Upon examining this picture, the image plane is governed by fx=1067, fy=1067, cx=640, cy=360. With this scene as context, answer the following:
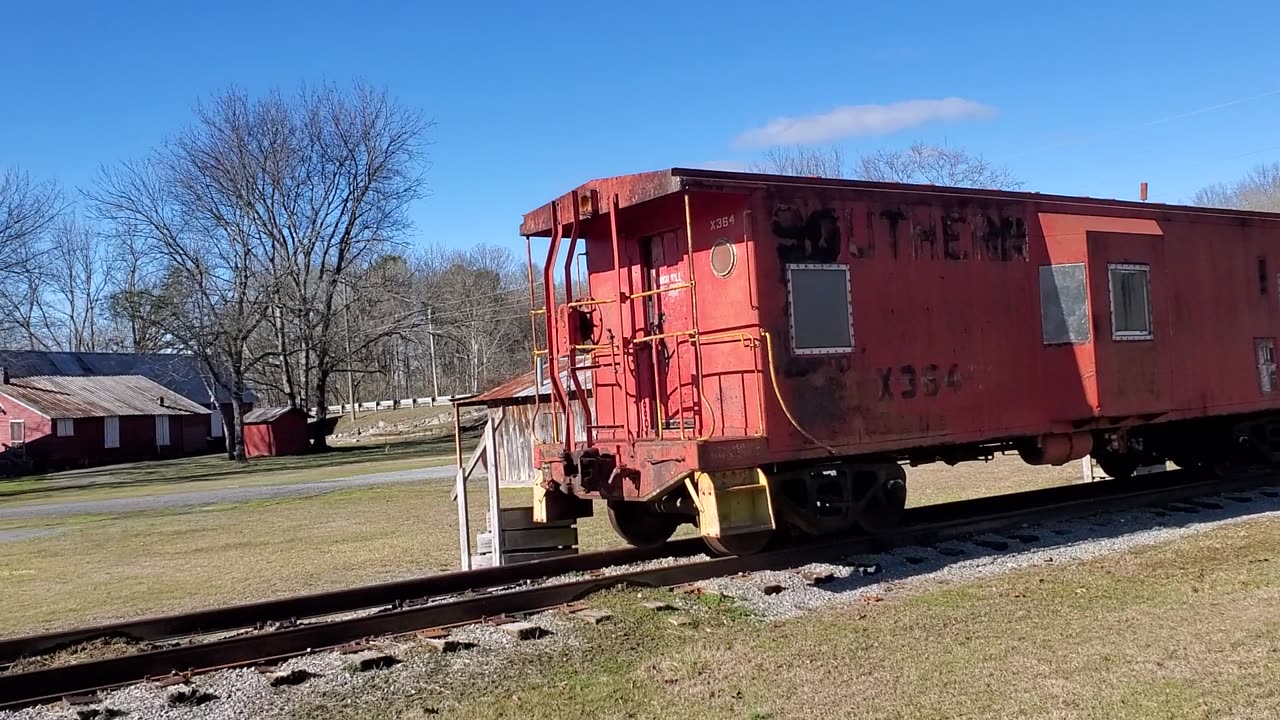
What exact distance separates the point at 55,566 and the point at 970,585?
13204mm

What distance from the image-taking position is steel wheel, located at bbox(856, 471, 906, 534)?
10.4m

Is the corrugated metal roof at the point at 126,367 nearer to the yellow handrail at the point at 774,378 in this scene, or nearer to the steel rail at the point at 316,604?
the steel rail at the point at 316,604

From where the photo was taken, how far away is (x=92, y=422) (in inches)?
2228

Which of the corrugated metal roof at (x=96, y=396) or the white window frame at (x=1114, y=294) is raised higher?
the corrugated metal roof at (x=96, y=396)

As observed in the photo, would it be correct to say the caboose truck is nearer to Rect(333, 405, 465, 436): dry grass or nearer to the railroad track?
the railroad track

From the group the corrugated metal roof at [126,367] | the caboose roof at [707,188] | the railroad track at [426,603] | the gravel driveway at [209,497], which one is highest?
the corrugated metal roof at [126,367]

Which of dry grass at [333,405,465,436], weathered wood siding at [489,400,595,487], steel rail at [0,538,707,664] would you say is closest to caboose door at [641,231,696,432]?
steel rail at [0,538,707,664]

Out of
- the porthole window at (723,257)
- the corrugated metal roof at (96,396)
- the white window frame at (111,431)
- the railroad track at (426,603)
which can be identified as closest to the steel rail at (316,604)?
the railroad track at (426,603)

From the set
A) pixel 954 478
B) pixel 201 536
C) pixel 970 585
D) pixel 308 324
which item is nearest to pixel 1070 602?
pixel 970 585

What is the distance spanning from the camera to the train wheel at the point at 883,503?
10336 mm

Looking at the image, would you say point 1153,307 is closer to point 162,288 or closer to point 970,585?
point 970,585

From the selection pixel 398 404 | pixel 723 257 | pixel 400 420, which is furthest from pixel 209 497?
pixel 398 404

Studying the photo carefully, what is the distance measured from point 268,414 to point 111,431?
33.8 feet

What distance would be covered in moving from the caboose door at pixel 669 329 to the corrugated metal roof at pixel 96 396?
2092 inches
